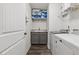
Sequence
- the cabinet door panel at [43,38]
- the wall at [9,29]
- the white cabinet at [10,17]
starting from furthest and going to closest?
the cabinet door panel at [43,38]
the white cabinet at [10,17]
the wall at [9,29]

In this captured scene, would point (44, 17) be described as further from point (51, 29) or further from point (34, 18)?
point (51, 29)

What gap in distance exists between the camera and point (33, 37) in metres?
5.81

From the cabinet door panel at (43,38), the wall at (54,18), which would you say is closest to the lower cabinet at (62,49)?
the wall at (54,18)

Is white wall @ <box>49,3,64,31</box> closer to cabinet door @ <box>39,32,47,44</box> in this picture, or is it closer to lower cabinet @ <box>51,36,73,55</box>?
cabinet door @ <box>39,32,47,44</box>

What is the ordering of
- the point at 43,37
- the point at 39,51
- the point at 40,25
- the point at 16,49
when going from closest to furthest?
the point at 16,49, the point at 39,51, the point at 43,37, the point at 40,25

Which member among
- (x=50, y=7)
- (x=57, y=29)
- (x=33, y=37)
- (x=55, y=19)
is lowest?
(x=33, y=37)

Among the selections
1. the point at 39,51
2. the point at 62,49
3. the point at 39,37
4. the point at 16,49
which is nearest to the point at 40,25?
the point at 39,37

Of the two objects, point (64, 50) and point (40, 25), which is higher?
point (40, 25)

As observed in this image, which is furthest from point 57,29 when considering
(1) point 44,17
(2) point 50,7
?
(1) point 44,17

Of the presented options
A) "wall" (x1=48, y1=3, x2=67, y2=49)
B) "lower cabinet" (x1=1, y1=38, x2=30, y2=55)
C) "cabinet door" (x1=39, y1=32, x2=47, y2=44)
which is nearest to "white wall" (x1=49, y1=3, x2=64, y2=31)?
"wall" (x1=48, y1=3, x2=67, y2=49)

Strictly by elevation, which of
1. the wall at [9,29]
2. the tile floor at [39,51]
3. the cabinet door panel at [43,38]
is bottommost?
the tile floor at [39,51]

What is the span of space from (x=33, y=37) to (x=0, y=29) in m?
4.56

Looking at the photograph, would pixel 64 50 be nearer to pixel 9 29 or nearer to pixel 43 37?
pixel 9 29

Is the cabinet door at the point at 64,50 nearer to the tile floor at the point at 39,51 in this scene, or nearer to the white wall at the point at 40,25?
the tile floor at the point at 39,51
